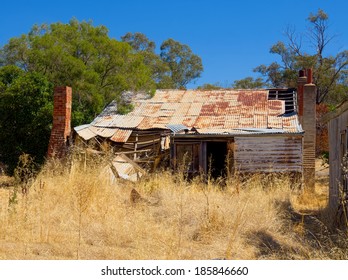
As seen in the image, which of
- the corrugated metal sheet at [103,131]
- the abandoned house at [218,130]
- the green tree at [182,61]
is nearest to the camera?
the abandoned house at [218,130]

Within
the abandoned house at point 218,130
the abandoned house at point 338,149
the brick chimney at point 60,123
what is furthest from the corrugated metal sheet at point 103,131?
the abandoned house at point 338,149

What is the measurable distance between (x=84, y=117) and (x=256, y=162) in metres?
8.54

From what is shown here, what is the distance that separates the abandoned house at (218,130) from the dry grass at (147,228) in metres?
4.93

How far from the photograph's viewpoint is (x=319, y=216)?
40.2 ft

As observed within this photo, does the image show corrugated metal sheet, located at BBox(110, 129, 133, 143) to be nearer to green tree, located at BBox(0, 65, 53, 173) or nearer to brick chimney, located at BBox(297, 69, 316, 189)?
green tree, located at BBox(0, 65, 53, 173)

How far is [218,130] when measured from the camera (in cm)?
1888

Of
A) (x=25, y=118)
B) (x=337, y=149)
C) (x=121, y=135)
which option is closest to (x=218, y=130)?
(x=121, y=135)

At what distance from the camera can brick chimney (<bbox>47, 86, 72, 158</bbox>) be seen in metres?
18.7

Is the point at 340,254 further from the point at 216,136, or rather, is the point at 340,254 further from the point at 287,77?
the point at 287,77

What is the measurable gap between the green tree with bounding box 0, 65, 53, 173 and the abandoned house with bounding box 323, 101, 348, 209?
12387 millimetres

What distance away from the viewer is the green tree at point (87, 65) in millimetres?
22359

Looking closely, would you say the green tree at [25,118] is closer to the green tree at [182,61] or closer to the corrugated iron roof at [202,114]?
the corrugated iron roof at [202,114]

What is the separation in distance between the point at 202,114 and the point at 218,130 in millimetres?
1972

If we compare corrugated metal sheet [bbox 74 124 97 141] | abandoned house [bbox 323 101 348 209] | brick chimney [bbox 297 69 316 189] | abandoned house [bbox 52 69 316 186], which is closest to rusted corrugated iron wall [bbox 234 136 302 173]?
abandoned house [bbox 52 69 316 186]
